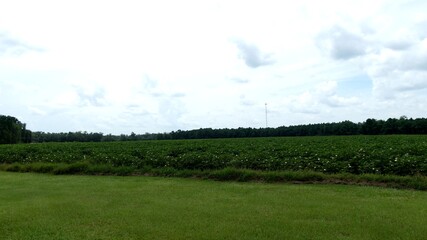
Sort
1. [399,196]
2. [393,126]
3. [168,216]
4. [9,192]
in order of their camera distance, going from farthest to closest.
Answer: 1. [393,126]
2. [9,192]
3. [399,196]
4. [168,216]

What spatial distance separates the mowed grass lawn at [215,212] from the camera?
712 centimetres

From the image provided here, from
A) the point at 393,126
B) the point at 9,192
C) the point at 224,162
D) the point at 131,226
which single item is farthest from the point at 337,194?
the point at 393,126

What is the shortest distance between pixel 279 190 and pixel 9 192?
801 cm

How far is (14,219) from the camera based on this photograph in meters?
8.47

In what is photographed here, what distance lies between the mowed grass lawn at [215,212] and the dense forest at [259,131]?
165ft

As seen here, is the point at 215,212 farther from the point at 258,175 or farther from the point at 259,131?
the point at 259,131

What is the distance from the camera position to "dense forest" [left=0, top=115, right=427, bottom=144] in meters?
58.0

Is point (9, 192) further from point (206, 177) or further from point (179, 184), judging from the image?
point (206, 177)

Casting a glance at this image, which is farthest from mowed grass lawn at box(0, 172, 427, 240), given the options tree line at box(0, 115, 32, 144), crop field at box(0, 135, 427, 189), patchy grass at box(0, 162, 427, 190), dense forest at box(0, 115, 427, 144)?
tree line at box(0, 115, 32, 144)

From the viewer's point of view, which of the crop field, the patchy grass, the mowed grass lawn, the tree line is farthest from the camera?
the tree line

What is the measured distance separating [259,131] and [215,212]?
63.6m

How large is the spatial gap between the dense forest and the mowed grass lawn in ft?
165

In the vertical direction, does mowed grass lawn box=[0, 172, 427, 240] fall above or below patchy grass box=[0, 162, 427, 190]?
below

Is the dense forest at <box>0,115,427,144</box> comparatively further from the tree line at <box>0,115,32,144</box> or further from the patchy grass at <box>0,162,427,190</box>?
the patchy grass at <box>0,162,427,190</box>
